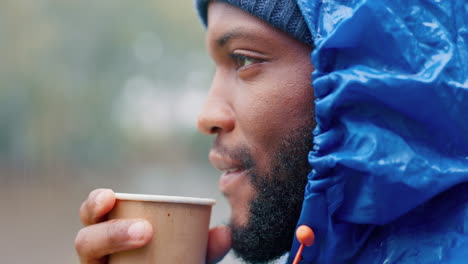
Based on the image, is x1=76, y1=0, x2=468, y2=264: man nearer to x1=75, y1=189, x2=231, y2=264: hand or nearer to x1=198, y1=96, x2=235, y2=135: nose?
x1=75, y1=189, x2=231, y2=264: hand

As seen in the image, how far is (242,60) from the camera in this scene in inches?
46.6

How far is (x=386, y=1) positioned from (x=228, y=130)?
457 mm

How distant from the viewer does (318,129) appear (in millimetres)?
968

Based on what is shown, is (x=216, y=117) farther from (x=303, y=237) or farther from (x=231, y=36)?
(x=303, y=237)

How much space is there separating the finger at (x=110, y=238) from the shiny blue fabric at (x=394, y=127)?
0.32m

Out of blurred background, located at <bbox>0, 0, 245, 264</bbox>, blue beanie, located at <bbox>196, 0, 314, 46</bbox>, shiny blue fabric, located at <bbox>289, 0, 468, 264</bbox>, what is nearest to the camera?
shiny blue fabric, located at <bbox>289, 0, 468, 264</bbox>

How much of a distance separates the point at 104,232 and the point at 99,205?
54mm

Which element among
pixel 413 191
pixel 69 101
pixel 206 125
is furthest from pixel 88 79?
pixel 413 191

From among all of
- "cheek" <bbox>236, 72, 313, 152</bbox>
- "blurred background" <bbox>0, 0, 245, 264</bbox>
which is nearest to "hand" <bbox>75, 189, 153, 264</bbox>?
"cheek" <bbox>236, 72, 313, 152</bbox>

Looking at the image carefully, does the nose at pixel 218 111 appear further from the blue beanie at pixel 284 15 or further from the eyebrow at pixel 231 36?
the blue beanie at pixel 284 15

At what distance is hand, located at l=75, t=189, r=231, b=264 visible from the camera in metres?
0.91

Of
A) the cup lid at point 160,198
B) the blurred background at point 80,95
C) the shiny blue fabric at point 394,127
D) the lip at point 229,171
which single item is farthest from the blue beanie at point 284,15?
the blurred background at point 80,95

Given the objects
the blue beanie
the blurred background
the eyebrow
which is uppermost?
the blue beanie

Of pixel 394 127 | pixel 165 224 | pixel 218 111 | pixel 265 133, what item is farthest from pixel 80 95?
pixel 394 127
